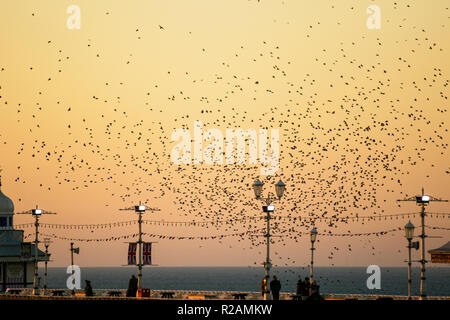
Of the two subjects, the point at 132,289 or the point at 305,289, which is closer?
the point at 305,289

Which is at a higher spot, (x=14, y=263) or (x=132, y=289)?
(x=14, y=263)

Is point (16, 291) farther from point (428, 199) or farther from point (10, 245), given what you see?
point (428, 199)

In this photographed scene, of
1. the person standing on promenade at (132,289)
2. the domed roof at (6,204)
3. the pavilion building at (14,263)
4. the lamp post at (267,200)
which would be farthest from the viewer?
the domed roof at (6,204)

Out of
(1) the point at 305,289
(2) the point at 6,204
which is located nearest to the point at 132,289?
(1) the point at 305,289

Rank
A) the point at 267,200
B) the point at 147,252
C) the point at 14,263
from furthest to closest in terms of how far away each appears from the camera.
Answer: the point at 14,263 → the point at 147,252 → the point at 267,200

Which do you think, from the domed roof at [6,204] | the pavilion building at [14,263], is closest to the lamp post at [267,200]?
the pavilion building at [14,263]

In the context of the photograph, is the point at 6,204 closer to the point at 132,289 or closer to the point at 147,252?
the point at 147,252

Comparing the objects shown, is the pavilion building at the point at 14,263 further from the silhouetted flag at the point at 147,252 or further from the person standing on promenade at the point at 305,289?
the person standing on promenade at the point at 305,289

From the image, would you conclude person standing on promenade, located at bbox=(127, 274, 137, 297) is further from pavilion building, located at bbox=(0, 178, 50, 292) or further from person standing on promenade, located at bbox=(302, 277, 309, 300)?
pavilion building, located at bbox=(0, 178, 50, 292)
